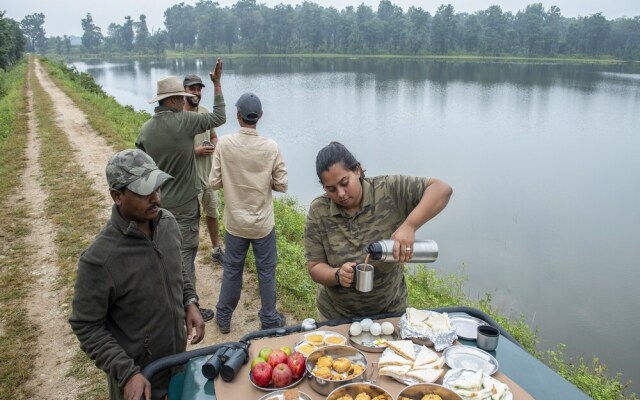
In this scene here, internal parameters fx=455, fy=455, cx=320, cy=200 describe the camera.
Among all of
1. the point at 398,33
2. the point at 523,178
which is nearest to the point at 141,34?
Answer: the point at 398,33

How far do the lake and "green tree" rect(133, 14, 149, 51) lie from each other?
84.3 meters

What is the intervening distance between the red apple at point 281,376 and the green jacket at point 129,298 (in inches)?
26.7

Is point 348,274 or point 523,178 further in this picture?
point 523,178

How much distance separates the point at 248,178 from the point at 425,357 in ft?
7.46

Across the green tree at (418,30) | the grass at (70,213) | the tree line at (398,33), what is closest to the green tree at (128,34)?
the tree line at (398,33)

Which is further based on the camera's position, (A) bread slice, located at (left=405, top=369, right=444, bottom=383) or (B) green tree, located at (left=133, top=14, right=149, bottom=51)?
(B) green tree, located at (left=133, top=14, right=149, bottom=51)

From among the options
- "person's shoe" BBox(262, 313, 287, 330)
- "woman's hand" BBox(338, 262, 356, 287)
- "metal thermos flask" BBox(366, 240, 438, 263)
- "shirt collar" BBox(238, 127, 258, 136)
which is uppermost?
"shirt collar" BBox(238, 127, 258, 136)

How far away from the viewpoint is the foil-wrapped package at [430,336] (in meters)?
Answer: 2.18

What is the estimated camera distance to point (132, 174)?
6.80ft

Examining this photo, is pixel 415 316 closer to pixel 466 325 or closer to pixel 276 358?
pixel 466 325

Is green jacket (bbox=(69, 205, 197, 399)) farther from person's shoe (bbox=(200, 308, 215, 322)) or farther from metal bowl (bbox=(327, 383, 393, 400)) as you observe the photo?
person's shoe (bbox=(200, 308, 215, 322))

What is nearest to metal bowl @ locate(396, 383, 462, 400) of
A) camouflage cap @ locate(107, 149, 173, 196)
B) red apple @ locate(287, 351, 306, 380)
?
red apple @ locate(287, 351, 306, 380)

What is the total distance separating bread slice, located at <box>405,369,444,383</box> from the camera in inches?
75.6

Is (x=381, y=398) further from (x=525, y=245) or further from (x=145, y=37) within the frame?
(x=145, y=37)
